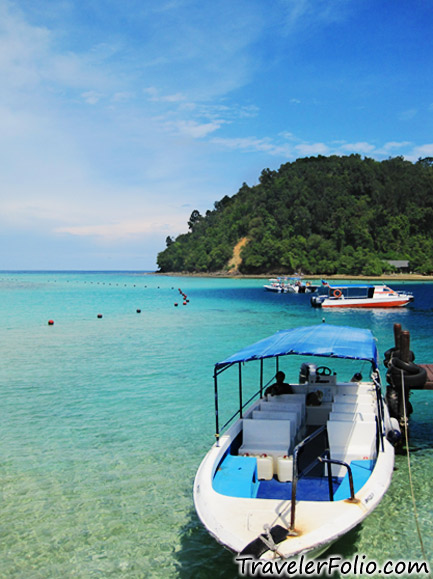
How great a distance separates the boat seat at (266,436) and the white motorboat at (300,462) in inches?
0.8

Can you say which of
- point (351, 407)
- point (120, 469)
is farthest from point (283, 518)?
point (120, 469)

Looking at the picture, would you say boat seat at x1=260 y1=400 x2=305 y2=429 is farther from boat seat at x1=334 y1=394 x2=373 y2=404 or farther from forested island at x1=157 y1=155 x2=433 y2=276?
forested island at x1=157 y1=155 x2=433 y2=276

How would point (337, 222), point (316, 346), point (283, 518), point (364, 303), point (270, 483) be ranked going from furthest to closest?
point (337, 222)
point (364, 303)
point (316, 346)
point (270, 483)
point (283, 518)

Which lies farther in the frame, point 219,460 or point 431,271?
point 431,271

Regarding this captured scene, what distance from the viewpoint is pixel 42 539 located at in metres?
8.54

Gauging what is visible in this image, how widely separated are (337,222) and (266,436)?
5694 inches

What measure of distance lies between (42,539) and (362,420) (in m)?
6.74

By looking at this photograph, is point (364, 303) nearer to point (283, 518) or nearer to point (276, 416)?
point (276, 416)

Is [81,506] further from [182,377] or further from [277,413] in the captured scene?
[182,377]

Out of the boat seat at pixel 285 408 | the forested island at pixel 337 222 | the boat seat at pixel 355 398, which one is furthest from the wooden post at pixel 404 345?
the forested island at pixel 337 222

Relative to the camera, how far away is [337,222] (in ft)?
486

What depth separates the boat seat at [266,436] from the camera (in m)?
9.83

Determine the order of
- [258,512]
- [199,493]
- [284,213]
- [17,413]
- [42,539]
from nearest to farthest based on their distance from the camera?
[258,512] < [199,493] < [42,539] < [17,413] < [284,213]

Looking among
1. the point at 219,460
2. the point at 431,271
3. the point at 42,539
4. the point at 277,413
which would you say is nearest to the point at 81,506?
the point at 42,539
